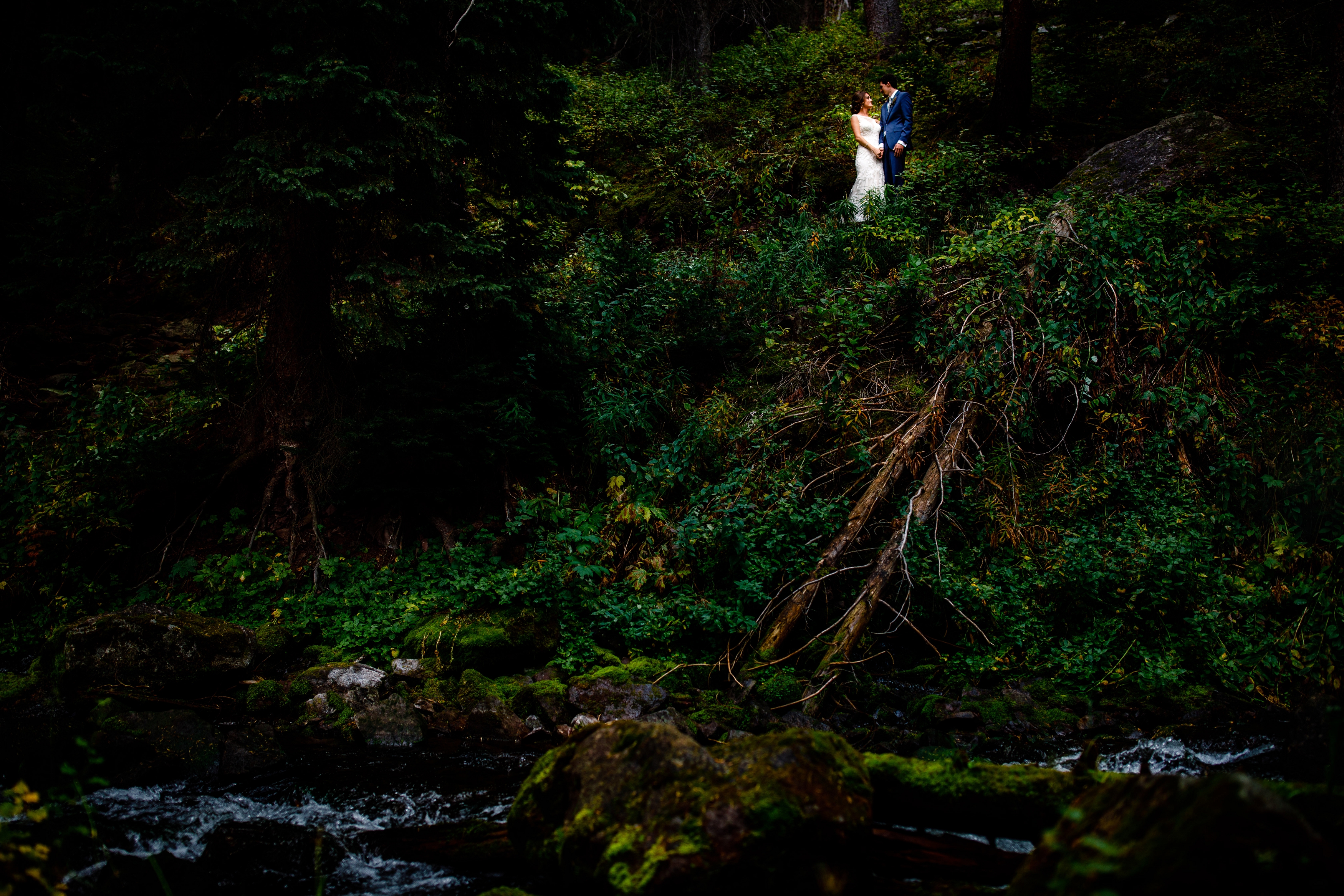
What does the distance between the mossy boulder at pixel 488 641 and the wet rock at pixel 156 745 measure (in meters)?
1.81

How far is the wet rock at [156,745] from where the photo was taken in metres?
4.89

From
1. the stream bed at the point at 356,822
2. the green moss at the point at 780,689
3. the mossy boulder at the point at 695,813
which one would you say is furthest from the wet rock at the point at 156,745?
the green moss at the point at 780,689

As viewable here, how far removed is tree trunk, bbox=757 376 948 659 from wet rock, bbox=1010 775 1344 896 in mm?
4129

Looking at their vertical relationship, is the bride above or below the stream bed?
above

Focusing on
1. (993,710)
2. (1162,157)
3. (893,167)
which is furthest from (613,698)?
(1162,157)

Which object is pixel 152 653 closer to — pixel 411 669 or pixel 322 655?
pixel 322 655

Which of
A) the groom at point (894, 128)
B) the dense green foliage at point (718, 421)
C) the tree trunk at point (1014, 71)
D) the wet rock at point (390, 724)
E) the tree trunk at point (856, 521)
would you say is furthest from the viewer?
the tree trunk at point (1014, 71)

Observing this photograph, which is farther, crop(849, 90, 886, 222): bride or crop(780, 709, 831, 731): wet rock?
crop(849, 90, 886, 222): bride

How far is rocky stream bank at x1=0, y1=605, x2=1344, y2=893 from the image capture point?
107 inches

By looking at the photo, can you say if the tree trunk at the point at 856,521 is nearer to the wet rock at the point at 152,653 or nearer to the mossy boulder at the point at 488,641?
the mossy boulder at the point at 488,641

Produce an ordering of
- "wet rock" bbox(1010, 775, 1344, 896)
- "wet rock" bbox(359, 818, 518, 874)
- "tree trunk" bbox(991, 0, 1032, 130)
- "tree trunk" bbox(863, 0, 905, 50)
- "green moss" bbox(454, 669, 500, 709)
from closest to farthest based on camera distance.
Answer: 1. "wet rock" bbox(1010, 775, 1344, 896)
2. "wet rock" bbox(359, 818, 518, 874)
3. "green moss" bbox(454, 669, 500, 709)
4. "tree trunk" bbox(991, 0, 1032, 130)
5. "tree trunk" bbox(863, 0, 905, 50)

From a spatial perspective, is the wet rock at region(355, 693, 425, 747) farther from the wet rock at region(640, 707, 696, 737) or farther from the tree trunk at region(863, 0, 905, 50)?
the tree trunk at region(863, 0, 905, 50)

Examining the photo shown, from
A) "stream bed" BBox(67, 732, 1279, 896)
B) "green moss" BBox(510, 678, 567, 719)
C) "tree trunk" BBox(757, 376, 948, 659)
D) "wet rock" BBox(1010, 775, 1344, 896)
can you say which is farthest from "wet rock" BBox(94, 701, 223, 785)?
"wet rock" BBox(1010, 775, 1344, 896)

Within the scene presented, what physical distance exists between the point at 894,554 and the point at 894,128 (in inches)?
268
